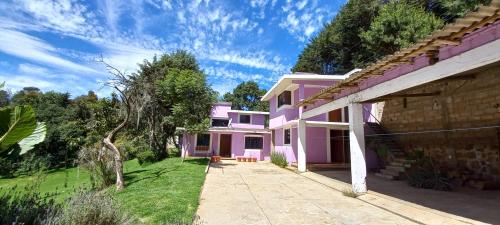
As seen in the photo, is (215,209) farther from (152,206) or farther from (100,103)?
(100,103)

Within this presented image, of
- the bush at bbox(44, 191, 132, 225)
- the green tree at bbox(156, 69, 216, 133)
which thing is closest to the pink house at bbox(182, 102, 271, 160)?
the green tree at bbox(156, 69, 216, 133)

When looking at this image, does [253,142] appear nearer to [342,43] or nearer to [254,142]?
[254,142]

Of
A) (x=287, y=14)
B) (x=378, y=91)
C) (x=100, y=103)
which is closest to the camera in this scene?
(x=378, y=91)

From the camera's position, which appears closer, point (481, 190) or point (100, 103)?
point (481, 190)

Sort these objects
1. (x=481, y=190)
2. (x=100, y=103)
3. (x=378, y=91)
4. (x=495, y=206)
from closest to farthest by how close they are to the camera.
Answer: (x=495, y=206) → (x=378, y=91) → (x=481, y=190) → (x=100, y=103)

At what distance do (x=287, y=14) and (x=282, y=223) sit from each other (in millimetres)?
15003

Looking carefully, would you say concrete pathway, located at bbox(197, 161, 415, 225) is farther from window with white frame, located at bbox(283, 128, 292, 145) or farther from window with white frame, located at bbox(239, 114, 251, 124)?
window with white frame, located at bbox(239, 114, 251, 124)

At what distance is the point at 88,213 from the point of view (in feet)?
13.7

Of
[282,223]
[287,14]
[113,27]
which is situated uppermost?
[287,14]

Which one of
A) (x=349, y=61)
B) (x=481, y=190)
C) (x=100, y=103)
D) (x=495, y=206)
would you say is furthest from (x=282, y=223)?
(x=349, y=61)

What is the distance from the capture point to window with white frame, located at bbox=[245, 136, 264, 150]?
27.5m

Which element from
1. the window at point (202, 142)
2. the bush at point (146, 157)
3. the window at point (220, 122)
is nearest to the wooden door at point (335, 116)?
the window at point (202, 142)

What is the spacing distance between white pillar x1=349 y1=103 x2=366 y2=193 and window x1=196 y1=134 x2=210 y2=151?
19248 millimetres

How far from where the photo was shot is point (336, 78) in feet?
63.4
